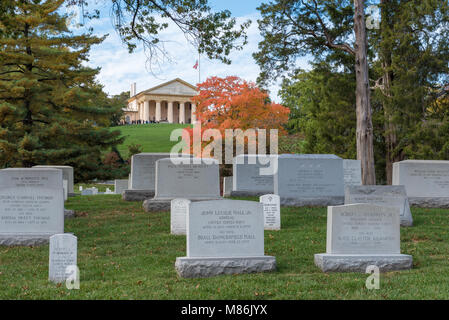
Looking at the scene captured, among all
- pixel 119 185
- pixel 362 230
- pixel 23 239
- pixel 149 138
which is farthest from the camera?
pixel 149 138

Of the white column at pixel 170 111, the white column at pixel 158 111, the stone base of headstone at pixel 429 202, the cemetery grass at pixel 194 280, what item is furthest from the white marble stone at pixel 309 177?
the white column at pixel 158 111

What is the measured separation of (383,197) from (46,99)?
1585cm

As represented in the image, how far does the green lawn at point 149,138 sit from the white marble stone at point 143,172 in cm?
3859

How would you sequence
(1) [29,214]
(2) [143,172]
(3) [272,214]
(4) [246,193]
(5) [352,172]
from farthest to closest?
(5) [352,172] < (2) [143,172] < (4) [246,193] < (3) [272,214] < (1) [29,214]

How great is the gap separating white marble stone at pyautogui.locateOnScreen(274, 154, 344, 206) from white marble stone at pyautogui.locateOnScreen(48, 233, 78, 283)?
8.11 meters

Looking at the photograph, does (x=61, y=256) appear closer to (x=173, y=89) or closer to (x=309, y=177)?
(x=309, y=177)

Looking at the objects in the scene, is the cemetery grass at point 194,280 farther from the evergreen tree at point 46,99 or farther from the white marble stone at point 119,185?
the white marble stone at point 119,185

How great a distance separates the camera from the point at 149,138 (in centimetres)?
6981

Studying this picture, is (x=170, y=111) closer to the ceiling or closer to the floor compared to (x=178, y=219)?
closer to the ceiling

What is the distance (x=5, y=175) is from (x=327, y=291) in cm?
869

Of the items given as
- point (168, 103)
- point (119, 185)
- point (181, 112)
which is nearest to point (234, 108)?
point (119, 185)

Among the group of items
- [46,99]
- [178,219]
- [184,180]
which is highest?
[46,99]

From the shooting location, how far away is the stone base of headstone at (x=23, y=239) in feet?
31.3

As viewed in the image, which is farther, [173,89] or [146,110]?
[173,89]
